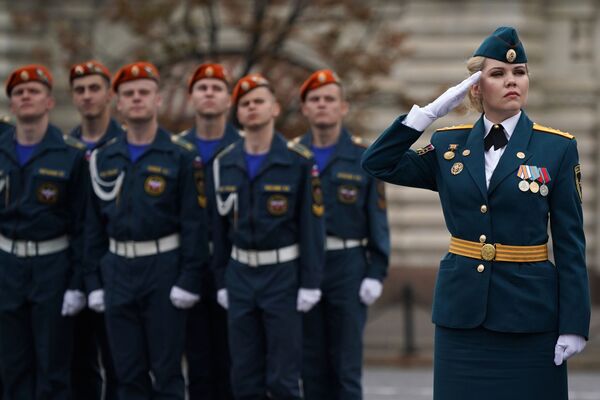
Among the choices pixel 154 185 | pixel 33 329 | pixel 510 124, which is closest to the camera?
pixel 510 124

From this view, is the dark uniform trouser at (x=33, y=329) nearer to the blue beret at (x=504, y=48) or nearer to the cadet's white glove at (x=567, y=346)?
the blue beret at (x=504, y=48)

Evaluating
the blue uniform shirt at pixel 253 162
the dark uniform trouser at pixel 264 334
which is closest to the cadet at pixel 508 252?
the dark uniform trouser at pixel 264 334

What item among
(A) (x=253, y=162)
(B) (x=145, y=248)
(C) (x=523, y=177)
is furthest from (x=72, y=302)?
(C) (x=523, y=177)

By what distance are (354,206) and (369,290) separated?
55 cm

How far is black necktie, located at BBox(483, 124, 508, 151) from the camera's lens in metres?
7.22

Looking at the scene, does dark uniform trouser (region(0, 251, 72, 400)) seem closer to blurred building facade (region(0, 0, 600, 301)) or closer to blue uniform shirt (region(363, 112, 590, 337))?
blue uniform shirt (region(363, 112, 590, 337))

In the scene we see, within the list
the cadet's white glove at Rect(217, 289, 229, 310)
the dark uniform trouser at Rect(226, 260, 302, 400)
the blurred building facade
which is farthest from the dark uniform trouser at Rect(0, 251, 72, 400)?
the blurred building facade

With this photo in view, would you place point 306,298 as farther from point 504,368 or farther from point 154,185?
point 504,368

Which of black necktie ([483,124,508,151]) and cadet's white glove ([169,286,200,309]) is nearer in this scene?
black necktie ([483,124,508,151])

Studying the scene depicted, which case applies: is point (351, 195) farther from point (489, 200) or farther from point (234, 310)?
point (489, 200)

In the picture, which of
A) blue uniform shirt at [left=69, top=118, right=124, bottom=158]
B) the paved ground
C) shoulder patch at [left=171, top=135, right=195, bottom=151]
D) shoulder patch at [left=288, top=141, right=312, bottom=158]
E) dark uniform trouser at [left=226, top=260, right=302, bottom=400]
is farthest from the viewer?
the paved ground

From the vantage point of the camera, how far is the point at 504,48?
7.12 m

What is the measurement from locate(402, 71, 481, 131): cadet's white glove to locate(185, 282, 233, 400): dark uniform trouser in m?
3.22

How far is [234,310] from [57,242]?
1214 millimetres
